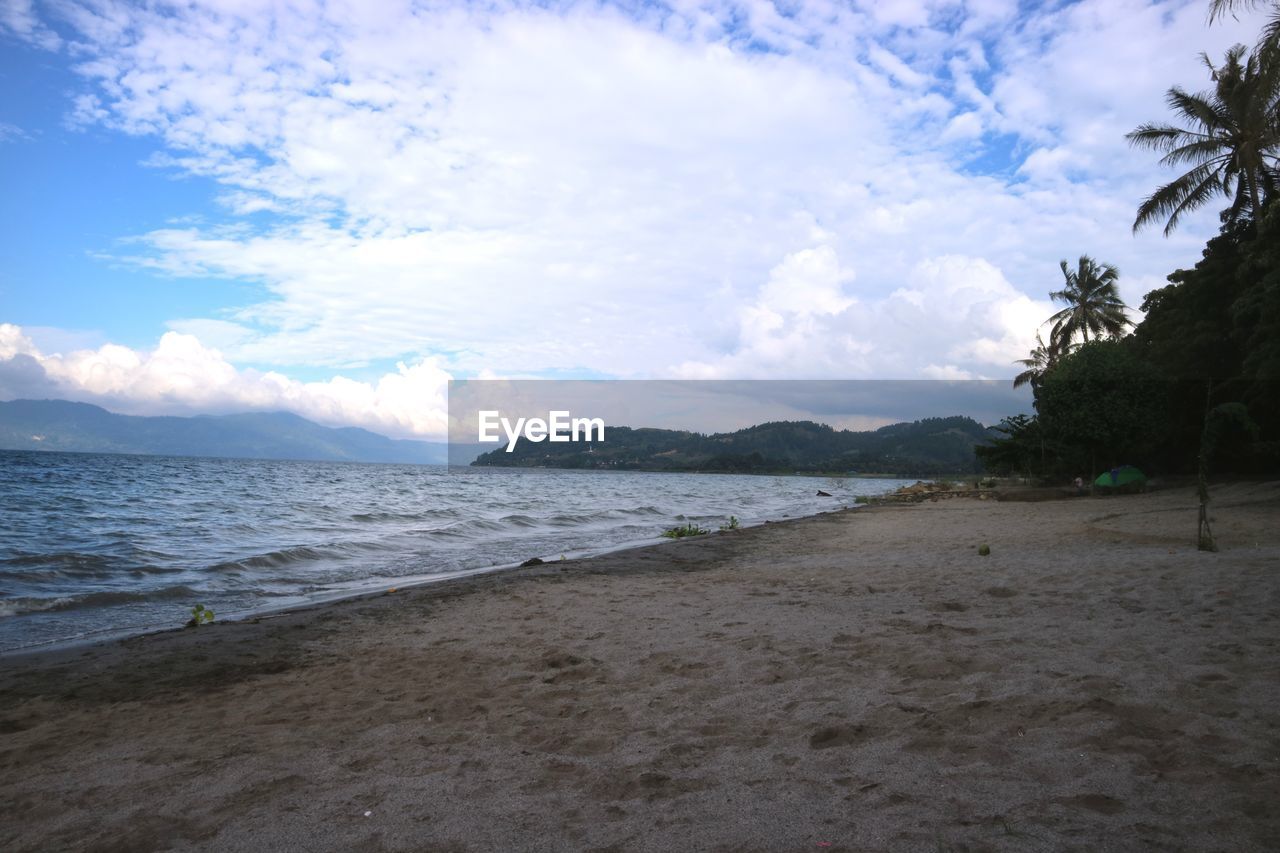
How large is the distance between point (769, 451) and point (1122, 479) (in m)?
104

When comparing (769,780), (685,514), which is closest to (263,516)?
(685,514)

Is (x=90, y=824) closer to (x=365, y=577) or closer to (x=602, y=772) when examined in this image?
(x=602, y=772)

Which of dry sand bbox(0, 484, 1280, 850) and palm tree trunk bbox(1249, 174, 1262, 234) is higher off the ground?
palm tree trunk bbox(1249, 174, 1262, 234)

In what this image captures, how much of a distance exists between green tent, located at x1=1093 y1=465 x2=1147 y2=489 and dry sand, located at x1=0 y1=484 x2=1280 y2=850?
2065 cm

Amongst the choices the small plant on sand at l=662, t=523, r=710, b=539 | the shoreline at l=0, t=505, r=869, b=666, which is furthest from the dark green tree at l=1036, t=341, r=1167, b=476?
the shoreline at l=0, t=505, r=869, b=666

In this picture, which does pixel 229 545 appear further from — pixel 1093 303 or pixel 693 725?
pixel 1093 303

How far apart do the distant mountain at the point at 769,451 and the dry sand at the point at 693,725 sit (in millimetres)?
105549

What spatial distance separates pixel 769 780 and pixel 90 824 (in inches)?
122

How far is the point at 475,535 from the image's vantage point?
776 inches

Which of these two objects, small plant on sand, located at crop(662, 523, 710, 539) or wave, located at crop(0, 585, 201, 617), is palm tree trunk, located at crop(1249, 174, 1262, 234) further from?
wave, located at crop(0, 585, 201, 617)

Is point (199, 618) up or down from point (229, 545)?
up

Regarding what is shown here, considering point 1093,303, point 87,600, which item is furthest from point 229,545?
point 1093,303

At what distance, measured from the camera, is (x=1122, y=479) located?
85.8 feet

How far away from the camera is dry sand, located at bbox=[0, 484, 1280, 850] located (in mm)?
3062
